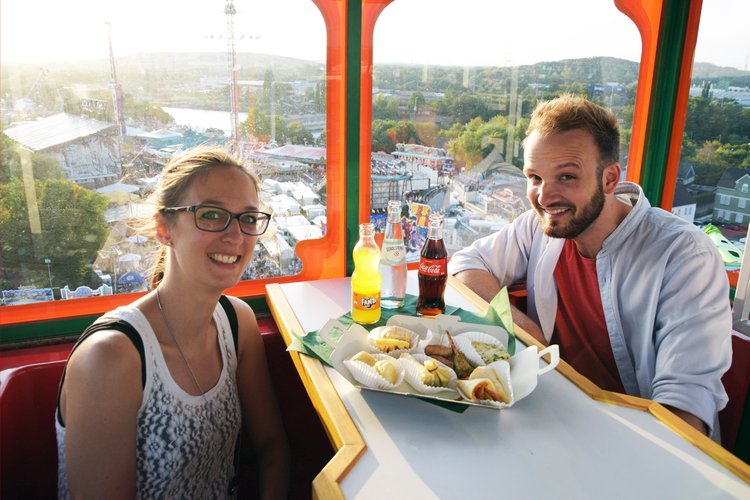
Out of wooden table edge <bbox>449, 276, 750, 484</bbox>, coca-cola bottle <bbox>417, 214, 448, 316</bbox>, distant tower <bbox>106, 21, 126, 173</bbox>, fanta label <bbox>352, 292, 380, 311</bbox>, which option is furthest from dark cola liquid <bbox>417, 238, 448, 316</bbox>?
distant tower <bbox>106, 21, 126, 173</bbox>

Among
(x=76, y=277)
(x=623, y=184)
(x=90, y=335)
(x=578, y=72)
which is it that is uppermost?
(x=578, y=72)

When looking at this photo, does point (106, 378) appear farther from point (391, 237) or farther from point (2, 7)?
point (2, 7)

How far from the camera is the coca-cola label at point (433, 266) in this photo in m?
1.90

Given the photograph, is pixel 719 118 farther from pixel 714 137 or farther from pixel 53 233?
pixel 53 233

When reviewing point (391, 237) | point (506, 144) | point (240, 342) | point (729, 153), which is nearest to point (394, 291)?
point (391, 237)

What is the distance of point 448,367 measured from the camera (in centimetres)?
143

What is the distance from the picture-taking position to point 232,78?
226cm

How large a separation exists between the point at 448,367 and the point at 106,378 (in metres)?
0.84

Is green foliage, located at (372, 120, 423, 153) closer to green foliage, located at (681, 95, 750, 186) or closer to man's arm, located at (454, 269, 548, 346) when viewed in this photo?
man's arm, located at (454, 269, 548, 346)

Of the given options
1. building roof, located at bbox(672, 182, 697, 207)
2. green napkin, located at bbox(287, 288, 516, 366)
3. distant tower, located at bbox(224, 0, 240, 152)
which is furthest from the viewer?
building roof, located at bbox(672, 182, 697, 207)

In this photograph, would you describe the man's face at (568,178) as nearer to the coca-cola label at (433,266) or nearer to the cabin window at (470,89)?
the coca-cola label at (433,266)

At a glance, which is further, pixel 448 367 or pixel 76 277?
pixel 76 277

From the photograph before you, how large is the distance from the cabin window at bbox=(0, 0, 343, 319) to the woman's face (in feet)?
1.33

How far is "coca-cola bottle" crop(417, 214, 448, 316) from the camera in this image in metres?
1.90
